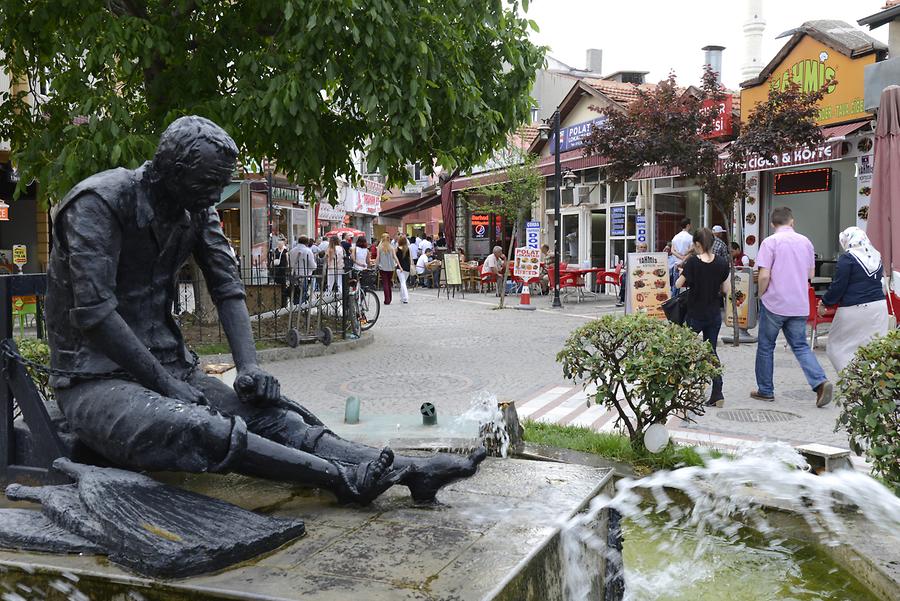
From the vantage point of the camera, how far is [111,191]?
328cm

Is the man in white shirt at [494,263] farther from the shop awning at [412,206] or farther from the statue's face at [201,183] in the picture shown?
the statue's face at [201,183]

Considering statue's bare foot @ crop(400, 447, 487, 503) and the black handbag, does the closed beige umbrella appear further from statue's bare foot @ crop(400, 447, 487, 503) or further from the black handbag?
statue's bare foot @ crop(400, 447, 487, 503)

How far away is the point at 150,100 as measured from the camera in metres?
11.2

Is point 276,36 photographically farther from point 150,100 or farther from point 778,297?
point 778,297

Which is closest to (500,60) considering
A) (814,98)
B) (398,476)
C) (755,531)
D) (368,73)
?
(368,73)

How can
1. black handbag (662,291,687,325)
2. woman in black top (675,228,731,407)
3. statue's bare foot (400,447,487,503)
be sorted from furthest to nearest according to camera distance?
1. black handbag (662,291,687,325)
2. woman in black top (675,228,731,407)
3. statue's bare foot (400,447,487,503)

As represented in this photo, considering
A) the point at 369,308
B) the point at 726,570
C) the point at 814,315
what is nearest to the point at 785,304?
the point at 814,315

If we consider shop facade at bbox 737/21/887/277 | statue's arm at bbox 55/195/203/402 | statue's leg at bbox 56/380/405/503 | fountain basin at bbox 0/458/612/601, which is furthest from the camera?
shop facade at bbox 737/21/887/277

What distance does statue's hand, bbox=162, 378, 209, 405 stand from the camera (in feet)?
10.7

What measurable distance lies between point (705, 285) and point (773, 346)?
3.00ft

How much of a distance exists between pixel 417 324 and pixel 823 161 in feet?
29.2

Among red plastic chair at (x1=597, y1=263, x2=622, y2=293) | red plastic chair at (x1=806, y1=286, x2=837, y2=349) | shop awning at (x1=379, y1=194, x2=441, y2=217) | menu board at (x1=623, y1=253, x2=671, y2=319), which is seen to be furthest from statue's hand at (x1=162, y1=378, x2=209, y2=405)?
shop awning at (x1=379, y1=194, x2=441, y2=217)

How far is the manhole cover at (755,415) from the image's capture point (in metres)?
7.69

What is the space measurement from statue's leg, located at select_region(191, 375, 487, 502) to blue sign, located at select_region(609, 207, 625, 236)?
72.7 feet
